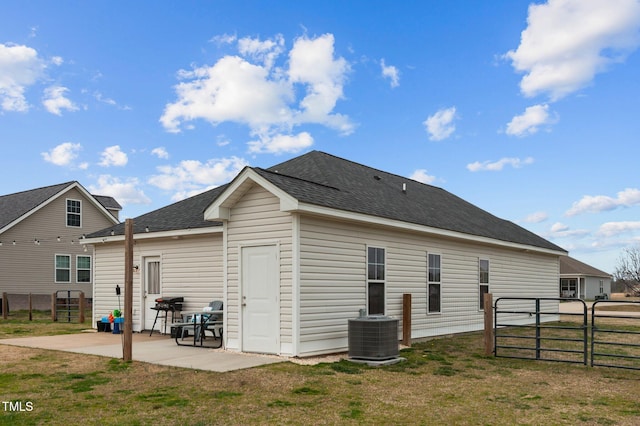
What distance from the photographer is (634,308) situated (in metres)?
37.3

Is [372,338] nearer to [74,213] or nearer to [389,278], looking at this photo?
[389,278]

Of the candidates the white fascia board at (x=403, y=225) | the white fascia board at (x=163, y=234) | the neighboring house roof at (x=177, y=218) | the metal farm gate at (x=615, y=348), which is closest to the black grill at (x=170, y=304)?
the white fascia board at (x=163, y=234)

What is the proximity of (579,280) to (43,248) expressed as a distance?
42.7m

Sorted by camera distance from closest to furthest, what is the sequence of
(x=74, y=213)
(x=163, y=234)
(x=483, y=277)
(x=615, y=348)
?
1. (x=615, y=348)
2. (x=163, y=234)
3. (x=483, y=277)
4. (x=74, y=213)

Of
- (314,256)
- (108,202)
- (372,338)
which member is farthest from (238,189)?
(108,202)

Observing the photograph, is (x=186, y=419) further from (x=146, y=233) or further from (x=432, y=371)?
(x=146, y=233)

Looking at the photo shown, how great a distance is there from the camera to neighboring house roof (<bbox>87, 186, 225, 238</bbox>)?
14.0 meters

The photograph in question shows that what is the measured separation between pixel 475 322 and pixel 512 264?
3.33 m

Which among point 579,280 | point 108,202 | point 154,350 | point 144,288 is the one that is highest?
point 108,202

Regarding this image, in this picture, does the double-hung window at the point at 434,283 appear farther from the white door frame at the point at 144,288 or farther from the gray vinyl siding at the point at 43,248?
the gray vinyl siding at the point at 43,248

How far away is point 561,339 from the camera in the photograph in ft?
28.3

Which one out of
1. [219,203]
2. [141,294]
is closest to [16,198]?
[141,294]

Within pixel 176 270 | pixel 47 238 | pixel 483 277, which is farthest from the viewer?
pixel 47 238

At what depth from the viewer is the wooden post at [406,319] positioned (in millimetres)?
12266
